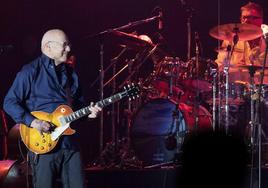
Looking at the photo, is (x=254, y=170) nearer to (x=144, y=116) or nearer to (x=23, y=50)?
(x=144, y=116)

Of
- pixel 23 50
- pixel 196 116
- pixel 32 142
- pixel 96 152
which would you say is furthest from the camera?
pixel 96 152

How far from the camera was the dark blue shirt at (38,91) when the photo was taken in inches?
189

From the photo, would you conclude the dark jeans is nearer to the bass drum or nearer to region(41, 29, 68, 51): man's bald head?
region(41, 29, 68, 51): man's bald head

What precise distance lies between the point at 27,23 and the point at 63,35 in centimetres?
368

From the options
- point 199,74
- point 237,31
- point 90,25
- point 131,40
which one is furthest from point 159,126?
point 90,25

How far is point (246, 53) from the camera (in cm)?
839

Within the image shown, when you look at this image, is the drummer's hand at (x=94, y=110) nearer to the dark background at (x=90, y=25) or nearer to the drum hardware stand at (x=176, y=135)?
the drum hardware stand at (x=176, y=135)

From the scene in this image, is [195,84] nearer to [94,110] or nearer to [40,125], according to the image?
[94,110]

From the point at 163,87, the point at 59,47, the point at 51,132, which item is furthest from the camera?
the point at 163,87

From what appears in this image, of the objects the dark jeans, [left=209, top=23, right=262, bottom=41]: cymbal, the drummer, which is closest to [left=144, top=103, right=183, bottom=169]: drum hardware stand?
the drummer

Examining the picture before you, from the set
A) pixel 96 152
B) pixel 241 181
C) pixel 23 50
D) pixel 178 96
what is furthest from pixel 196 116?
pixel 23 50

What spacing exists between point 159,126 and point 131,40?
1457 millimetres

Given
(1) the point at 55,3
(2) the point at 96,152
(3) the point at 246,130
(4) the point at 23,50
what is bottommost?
(2) the point at 96,152

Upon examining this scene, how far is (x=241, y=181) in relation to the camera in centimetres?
673
